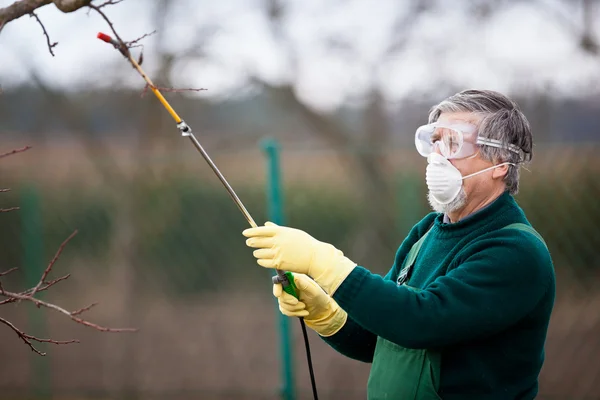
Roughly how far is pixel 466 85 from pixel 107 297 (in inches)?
121

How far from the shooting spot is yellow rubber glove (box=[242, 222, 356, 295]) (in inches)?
67.7

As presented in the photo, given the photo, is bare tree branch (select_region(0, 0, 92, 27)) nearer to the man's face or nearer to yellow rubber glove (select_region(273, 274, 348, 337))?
yellow rubber glove (select_region(273, 274, 348, 337))

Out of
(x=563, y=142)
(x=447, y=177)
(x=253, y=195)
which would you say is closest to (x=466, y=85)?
(x=563, y=142)

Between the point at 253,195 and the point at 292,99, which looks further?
the point at 292,99

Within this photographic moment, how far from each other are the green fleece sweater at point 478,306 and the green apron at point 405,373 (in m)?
0.03

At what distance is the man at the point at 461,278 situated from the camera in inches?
65.3

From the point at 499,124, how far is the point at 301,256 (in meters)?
0.65

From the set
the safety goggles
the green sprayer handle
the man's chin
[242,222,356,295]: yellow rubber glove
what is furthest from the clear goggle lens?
the green sprayer handle

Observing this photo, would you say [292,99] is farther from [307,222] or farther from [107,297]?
[107,297]

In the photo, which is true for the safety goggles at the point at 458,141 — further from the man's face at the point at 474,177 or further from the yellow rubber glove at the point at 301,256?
the yellow rubber glove at the point at 301,256

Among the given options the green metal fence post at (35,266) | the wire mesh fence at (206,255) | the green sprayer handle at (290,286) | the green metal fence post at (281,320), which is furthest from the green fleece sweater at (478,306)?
the green metal fence post at (35,266)

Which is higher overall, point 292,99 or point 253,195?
point 292,99

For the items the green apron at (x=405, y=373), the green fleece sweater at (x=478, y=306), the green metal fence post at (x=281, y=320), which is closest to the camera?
the green fleece sweater at (x=478, y=306)

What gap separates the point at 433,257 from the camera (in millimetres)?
1922
